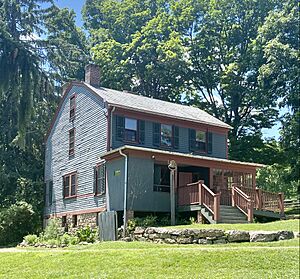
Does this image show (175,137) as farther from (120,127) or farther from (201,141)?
(120,127)

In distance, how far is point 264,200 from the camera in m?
20.0

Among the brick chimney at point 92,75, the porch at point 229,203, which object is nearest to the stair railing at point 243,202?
the porch at point 229,203

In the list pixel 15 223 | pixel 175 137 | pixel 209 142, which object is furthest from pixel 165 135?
pixel 15 223

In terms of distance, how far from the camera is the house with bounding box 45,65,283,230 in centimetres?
1923

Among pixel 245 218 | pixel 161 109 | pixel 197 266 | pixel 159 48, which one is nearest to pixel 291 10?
pixel 159 48

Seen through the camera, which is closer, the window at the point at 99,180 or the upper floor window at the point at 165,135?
the window at the point at 99,180

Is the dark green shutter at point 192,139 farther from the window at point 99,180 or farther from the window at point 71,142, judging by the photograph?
the window at point 71,142

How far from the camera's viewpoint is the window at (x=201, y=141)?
25.3 metres

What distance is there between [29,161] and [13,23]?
904cm

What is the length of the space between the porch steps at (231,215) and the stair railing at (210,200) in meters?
0.35

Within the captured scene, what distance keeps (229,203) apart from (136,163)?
13.8 ft

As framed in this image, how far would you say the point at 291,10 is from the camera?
111 feet

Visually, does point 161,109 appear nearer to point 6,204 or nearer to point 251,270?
point 6,204

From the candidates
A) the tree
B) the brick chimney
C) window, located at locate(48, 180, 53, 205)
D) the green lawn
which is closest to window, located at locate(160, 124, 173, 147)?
the brick chimney
